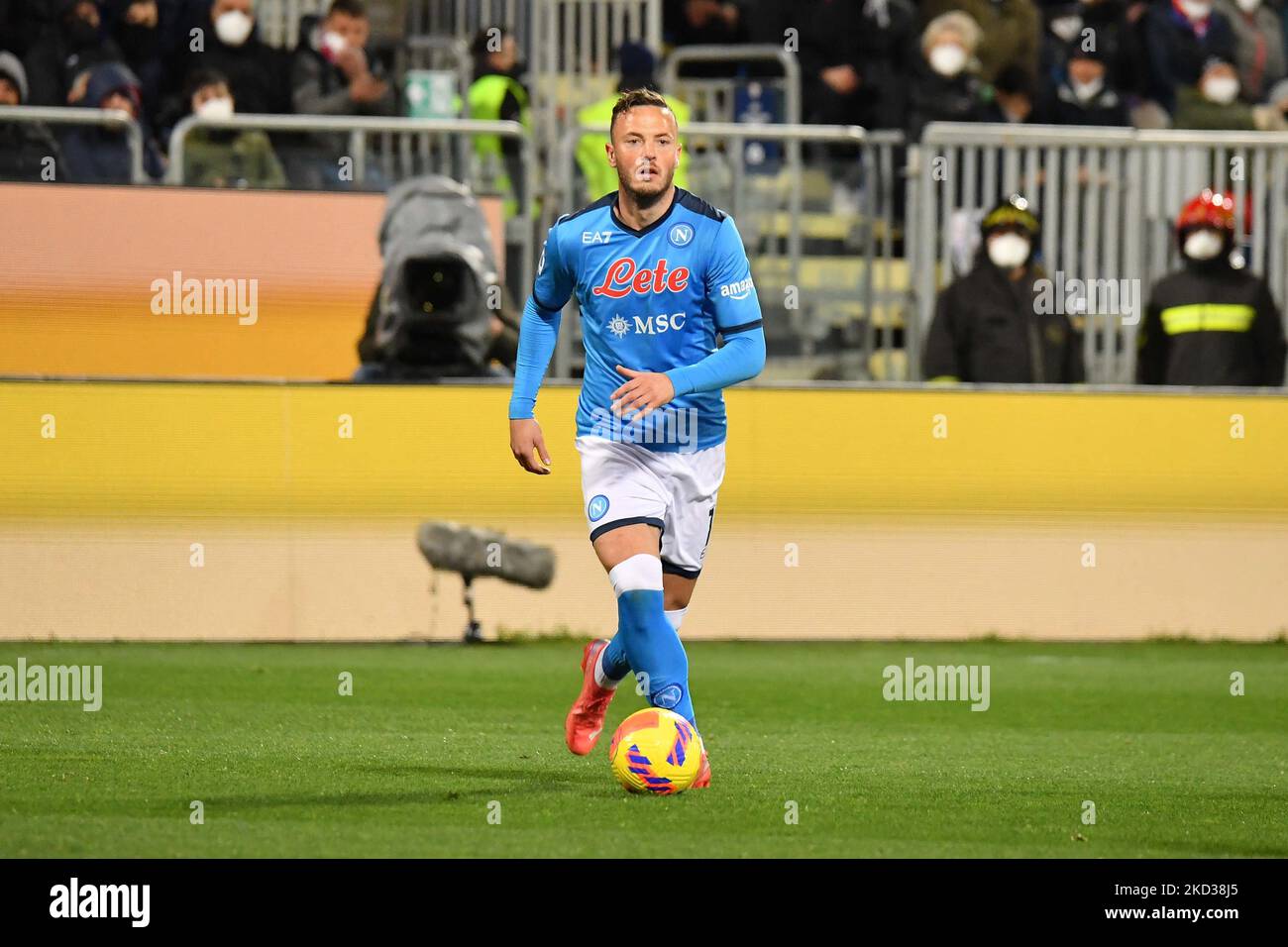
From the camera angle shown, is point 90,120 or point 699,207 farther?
Result: point 90,120

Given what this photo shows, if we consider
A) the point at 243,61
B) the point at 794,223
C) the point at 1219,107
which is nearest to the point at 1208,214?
the point at 794,223

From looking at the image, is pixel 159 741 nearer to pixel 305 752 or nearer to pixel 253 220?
pixel 305 752

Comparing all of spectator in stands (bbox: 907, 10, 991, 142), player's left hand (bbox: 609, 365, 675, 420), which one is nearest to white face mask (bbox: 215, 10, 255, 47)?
spectator in stands (bbox: 907, 10, 991, 142)

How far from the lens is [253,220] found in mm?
13219

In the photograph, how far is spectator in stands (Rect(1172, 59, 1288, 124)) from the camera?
1691cm

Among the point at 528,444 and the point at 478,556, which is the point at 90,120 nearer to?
the point at 478,556

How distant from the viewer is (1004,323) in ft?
45.7

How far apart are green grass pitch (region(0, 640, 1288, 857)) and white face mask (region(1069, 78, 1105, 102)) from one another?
532cm

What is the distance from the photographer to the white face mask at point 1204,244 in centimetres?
1385

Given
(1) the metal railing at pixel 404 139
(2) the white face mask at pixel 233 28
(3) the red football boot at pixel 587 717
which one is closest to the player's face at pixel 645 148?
(3) the red football boot at pixel 587 717

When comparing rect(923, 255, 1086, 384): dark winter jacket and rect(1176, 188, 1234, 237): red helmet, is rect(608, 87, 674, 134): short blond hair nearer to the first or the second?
rect(923, 255, 1086, 384): dark winter jacket

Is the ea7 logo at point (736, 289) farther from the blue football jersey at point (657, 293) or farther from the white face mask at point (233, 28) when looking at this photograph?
the white face mask at point (233, 28)

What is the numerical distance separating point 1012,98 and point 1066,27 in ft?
6.56
